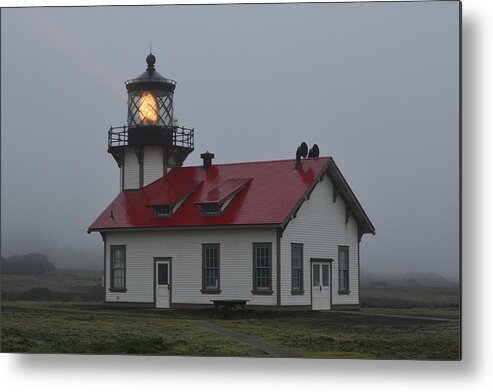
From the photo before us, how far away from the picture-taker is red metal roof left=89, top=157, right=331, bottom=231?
2345 cm

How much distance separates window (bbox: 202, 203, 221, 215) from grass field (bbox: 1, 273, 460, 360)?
6.73 ft

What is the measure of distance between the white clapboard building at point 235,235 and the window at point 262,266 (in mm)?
19

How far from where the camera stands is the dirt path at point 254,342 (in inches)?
732

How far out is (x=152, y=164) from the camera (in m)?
26.8

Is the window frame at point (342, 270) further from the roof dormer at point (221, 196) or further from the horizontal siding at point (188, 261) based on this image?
the roof dormer at point (221, 196)

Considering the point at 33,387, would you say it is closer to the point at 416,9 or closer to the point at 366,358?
the point at 366,358

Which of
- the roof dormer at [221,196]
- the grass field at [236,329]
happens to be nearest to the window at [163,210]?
the roof dormer at [221,196]

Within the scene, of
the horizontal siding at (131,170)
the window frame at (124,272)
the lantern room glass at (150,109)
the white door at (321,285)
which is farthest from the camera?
the horizontal siding at (131,170)

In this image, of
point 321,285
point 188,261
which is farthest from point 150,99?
point 321,285

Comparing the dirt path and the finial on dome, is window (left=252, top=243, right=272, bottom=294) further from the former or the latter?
the finial on dome

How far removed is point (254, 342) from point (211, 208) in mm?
5071

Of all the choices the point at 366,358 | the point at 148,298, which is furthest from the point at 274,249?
the point at 366,358

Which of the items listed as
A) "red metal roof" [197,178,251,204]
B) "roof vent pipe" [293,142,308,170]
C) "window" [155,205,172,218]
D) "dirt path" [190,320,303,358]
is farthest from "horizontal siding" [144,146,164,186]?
"dirt path" [190,320,303,358]

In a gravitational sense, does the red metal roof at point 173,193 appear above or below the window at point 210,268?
above
